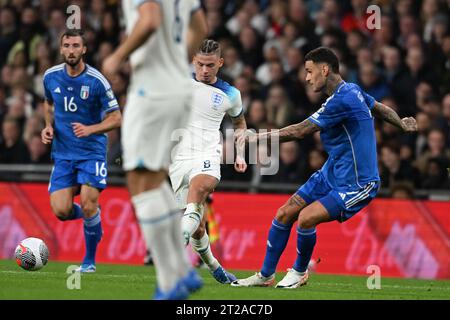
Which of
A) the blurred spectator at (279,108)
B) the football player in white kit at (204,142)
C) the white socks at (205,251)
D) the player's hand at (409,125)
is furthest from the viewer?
the blurred spectator at (279,108)

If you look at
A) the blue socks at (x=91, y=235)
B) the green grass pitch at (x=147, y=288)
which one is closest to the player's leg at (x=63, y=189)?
the blue socks at (x=91, y=235)

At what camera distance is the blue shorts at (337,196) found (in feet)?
33.0

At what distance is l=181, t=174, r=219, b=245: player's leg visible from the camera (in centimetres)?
1034

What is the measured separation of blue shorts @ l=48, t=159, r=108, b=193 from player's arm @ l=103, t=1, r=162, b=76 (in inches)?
197

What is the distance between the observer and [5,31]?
20250 millimetres

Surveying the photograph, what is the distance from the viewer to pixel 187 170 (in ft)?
36.7

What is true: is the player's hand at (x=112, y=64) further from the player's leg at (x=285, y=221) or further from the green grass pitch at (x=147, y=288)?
the player's leg at (x=285, y=221)

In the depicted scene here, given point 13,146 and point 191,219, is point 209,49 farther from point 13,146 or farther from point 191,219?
point 13,146

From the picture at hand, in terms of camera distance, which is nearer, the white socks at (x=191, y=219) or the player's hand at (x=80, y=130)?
the white socks at (x=191, y=219)

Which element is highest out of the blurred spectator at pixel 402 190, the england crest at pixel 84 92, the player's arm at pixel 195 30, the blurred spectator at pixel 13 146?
the blurred spectator at pixel 13 146

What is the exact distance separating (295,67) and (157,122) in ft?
34.0

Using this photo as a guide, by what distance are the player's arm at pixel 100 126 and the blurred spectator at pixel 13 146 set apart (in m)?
6.47
